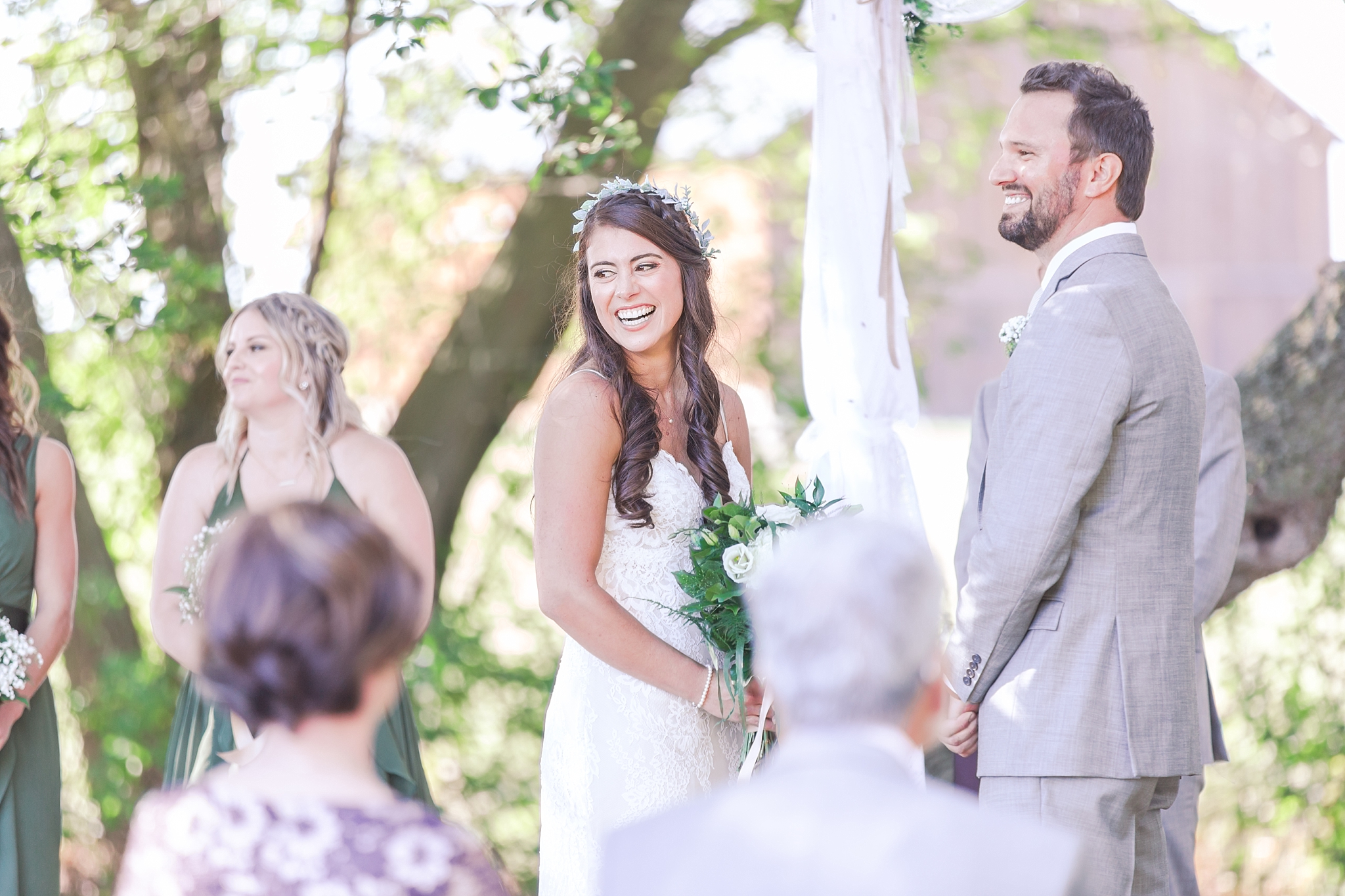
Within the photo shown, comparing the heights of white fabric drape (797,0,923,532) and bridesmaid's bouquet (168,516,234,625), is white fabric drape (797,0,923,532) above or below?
above

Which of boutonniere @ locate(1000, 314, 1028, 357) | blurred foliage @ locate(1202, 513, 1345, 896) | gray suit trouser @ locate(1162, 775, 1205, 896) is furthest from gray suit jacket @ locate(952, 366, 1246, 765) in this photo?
blurred foliage @ locate(1202, 513, 1345, 896)

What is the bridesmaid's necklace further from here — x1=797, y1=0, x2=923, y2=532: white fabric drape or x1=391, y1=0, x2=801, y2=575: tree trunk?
x1=391, y1=0, x2=801, y2=575: tree trunk

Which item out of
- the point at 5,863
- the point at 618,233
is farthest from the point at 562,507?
the point at 5,863

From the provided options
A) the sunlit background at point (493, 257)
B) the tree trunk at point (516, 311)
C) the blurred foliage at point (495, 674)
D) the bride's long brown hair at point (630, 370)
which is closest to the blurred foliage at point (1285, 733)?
the sunlit background at point (493, 257)

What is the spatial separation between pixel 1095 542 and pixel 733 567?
0.73m

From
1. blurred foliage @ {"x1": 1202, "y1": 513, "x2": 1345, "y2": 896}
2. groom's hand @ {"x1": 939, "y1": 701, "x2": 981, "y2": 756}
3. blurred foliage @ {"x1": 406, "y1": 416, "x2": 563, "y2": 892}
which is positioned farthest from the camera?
blurred foliage @ {"x1": 406, "y1": 416, "x2": 563, "y2": 892}

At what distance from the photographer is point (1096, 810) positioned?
101 inches

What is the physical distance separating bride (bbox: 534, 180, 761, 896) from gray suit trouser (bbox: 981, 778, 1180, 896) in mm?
623

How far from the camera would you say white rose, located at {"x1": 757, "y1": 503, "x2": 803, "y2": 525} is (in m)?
2.84

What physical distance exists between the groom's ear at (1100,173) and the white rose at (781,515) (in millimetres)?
912

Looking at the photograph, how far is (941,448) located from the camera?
560 inches

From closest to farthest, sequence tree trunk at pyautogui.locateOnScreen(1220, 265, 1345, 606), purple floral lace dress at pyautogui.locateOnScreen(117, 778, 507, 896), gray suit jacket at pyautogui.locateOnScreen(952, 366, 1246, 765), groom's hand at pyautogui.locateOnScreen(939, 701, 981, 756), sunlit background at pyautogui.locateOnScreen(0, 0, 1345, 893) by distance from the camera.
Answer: purple floral lace dress at pyautogui.locateOnScreen(117, 778, 507, 896)
groom's hand at pyautogui.locateOnScreen(939, 701, 981, 756)
gray suit jacket at pyautogui.locateOnScreen(952, 366, 1246, 765)
tree trunk at pyautogui.locateOnScreen(1220, 265, 1345, 606)
sunlit background at pyautogui.locateOnScreen(0, 0, 1345, 893)

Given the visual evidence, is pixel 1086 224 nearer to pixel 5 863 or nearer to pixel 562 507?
pixel 562 507

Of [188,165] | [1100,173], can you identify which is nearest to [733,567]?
→ [1100,173]
